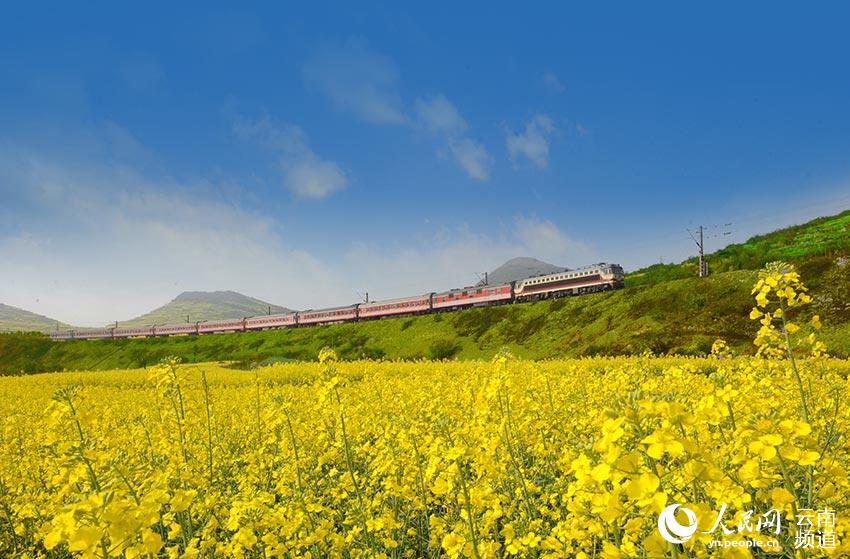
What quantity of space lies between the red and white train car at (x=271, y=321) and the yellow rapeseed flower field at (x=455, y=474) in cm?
5694

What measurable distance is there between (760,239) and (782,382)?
61.7m

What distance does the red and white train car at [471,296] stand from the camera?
55031 millimetres

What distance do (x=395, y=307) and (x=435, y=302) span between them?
5488 mm

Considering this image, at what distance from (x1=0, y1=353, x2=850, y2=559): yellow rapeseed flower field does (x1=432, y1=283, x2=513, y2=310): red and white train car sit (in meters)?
44.3

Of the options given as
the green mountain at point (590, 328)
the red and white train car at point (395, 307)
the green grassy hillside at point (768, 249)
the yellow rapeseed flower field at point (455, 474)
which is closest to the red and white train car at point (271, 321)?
the green mountain at point (590, 328)

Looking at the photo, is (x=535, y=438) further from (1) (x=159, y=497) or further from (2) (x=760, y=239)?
(2) (x=760, y=239)

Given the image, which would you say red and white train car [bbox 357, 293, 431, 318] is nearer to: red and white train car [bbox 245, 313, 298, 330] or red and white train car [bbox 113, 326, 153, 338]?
red and white train car [bbox 245, 313, 298, 330]

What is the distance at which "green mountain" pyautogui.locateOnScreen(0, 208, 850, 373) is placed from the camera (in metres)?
33.4

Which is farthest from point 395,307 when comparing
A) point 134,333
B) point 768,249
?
point 134,333

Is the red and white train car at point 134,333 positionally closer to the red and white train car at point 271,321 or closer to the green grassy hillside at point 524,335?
the green grassy hillside at point 524,335

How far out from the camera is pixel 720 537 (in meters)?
2.46

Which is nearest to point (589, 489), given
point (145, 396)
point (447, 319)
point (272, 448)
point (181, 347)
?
point (272, 448)

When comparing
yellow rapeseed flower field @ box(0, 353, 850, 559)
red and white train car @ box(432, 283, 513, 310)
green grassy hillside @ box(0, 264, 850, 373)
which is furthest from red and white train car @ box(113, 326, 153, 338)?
yellow rapeseed flower field @ box(0, 353, 850, 559)

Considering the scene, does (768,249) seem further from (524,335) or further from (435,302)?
(435,302)
